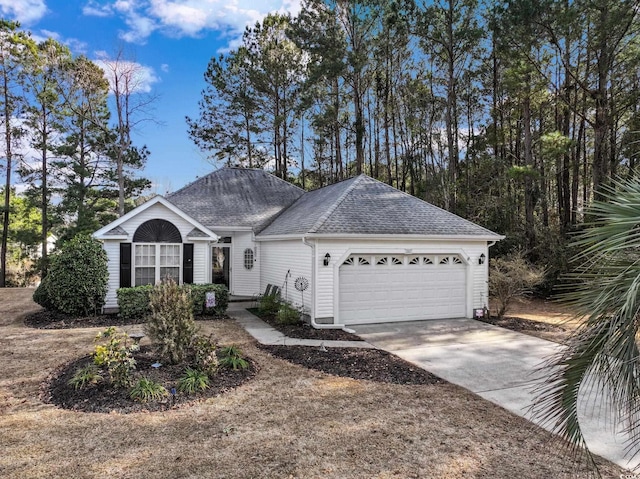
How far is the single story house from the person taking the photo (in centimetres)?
1073

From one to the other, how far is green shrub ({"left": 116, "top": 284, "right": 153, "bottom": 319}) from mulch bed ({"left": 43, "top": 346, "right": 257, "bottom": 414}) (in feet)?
15.1

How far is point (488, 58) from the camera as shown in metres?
22.7

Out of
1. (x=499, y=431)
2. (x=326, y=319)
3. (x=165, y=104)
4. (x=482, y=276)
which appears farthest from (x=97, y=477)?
(x=165, y=104)

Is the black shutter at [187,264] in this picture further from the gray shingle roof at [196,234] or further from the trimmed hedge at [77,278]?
the trimmed hedge at [77,278]

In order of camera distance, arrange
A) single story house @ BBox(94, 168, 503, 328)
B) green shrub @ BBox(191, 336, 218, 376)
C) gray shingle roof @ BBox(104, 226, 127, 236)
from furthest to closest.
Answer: gray shingle roof @ BBox(104, 226, 127, 236), single story house @ BBox(94, 168, 503, 328), green shrub @ BBox(191, 336, 218, 376)

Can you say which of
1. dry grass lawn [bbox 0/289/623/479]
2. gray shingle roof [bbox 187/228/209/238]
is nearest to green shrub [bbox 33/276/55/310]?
gray shingle roof [bbox 187/228/209/238]

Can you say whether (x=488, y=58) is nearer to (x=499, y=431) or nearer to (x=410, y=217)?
(x=410, y=217)

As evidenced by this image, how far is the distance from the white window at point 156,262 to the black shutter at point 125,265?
0.69 feet

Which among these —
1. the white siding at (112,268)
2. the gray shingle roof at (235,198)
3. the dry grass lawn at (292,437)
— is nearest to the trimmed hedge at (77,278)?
the white siding at (112,268)

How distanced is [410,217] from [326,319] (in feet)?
13.3

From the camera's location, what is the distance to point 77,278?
11469 mm

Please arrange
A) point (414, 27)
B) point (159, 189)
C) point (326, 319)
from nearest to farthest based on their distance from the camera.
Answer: point (326, 319)
point (414, 27)
point (159, 189)

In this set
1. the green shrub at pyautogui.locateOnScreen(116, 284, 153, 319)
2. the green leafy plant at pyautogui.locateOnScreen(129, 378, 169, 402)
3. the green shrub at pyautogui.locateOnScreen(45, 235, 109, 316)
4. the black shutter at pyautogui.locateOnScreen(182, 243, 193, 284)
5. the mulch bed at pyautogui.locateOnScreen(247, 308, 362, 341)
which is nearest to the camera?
the green leafy plant at pyautogui.locateOnScreen(129, 378, 169, 402)

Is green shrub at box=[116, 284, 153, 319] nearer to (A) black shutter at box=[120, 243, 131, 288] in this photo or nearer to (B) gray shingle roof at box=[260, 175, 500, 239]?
(A) black shutter at box=[120, 243, 131, 288]
